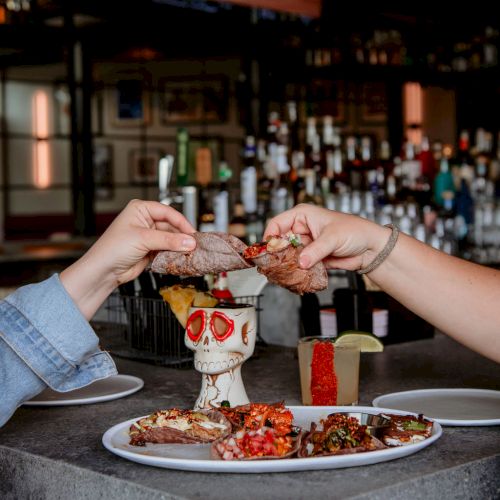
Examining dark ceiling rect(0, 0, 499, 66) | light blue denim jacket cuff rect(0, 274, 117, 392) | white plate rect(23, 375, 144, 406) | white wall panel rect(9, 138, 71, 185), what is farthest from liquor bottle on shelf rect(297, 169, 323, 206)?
white wall panel rect(9, 138, 71, 185)

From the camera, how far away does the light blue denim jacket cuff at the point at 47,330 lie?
48.6 inches

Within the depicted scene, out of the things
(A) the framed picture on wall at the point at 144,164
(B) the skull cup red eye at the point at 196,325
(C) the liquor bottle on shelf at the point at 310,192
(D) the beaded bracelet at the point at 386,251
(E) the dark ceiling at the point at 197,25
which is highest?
(E) the dark ceiling at the point at 197,25

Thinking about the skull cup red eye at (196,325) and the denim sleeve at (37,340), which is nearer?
the denim sleeve at (37,340)

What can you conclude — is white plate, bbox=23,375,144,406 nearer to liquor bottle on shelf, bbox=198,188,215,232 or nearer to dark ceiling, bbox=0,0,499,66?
liquor bottle on shelf, bbox=198,188,215,232

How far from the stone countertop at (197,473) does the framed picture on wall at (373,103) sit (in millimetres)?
5988

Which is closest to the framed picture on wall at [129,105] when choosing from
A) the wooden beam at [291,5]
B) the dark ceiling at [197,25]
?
the dark ceiling at [197,25]

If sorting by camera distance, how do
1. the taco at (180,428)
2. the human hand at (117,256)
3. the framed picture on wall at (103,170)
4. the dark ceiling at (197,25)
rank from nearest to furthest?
the taco at (180,428)
the human hand at (117,256)
the dark ceiling at (197,25)
the framed picture on wall at (103,170)

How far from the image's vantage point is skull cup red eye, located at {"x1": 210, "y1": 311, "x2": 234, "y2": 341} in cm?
132

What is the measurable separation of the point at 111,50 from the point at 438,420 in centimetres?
697

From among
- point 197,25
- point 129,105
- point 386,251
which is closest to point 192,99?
point 129,105

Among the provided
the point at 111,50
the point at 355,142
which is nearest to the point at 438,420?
the point at 355,142

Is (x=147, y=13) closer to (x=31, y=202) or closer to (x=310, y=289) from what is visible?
(x=31, y=202)

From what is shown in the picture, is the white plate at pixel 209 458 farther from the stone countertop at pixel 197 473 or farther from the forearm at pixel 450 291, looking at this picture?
the forearm at pixel 450 291

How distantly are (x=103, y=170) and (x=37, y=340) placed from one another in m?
7.38
